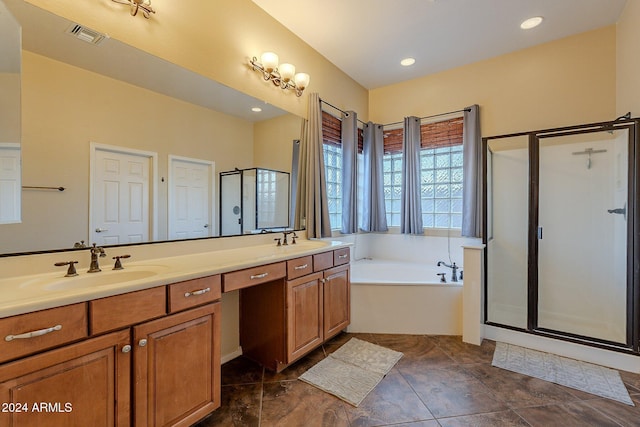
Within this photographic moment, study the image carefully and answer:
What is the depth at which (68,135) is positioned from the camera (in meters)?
1.44

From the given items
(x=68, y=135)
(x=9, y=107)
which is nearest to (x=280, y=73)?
(x=68, y=135)

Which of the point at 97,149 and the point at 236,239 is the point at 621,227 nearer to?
the point at 236,239

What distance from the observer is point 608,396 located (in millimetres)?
1812

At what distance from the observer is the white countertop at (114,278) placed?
1.02 metres

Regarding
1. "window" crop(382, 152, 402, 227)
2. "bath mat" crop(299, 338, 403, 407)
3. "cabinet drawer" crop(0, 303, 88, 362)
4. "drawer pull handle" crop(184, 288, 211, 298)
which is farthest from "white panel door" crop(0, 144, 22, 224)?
"window" crop(382, 152, 402, 227)

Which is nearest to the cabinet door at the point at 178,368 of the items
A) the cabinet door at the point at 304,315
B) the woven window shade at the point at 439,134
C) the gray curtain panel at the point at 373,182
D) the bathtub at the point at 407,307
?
the cabinet door at the point at 304,315

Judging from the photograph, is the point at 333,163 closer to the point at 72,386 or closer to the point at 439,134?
the point at 439,134

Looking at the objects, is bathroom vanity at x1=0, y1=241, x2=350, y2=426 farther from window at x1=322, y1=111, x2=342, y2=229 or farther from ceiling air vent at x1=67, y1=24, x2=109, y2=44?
window at x1=322, y1=111, x2=342, y2=229

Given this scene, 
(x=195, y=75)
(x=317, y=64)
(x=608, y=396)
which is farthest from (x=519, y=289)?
(x=195, y=75)

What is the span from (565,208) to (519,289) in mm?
882

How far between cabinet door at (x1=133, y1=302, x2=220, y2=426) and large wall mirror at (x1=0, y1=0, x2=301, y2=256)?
624mm

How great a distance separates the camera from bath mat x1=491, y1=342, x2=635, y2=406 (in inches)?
74.0

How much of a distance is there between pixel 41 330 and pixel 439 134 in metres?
3.72

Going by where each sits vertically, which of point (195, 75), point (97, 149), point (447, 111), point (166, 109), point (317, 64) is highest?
point (317, 64)
